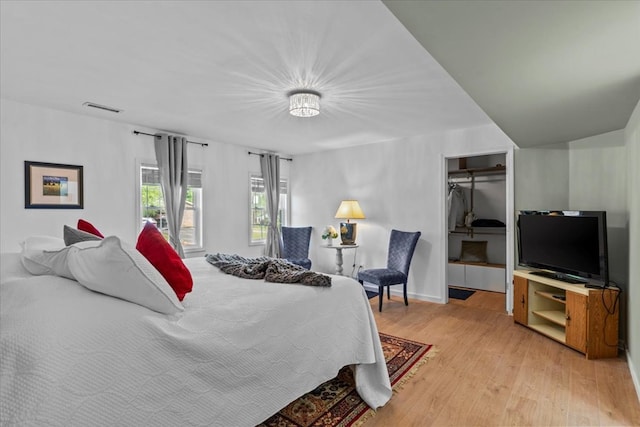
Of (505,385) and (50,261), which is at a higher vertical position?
(50,261)

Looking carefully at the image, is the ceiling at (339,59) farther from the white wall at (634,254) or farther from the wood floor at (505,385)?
the wood floor at (505,385)

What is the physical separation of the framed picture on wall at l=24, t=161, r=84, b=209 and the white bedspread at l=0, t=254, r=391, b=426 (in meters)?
1.60

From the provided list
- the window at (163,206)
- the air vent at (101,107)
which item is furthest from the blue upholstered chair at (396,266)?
the air vent at (101,107)

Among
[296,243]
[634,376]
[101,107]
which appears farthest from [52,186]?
[634,376]

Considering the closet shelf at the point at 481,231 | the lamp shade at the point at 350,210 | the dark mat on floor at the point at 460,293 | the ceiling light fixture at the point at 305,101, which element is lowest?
the dark mat on floor at the point at 460,293

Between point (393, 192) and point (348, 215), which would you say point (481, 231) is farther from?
point (348, 215)

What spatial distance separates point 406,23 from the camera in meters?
1.37

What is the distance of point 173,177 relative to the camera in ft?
15.1

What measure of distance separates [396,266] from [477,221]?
80.6 inches

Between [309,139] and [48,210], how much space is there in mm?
3318

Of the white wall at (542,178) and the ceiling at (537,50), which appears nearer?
the ceiling at (537,50)

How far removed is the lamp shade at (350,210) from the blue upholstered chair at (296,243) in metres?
0.89

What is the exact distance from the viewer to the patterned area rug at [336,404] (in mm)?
2076

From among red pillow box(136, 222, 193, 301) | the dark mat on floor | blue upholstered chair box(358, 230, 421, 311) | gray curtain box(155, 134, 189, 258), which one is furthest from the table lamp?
red pillow box(136, 222, 193, 301)
